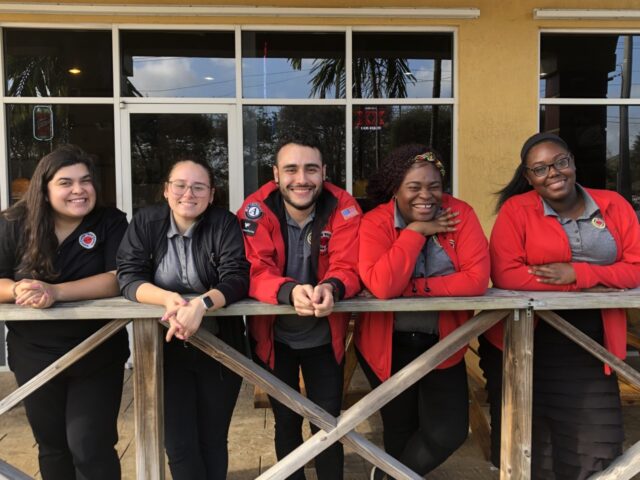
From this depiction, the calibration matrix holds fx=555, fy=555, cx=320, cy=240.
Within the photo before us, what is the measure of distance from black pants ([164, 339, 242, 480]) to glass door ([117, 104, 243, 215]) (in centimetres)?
288

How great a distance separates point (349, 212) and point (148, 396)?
1081 millimetres

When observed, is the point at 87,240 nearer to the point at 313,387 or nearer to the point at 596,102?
the point at 313,387

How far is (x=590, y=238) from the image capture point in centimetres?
226

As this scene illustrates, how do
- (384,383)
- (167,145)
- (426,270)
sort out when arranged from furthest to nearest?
(167,145)
(426,270)
(384,383)

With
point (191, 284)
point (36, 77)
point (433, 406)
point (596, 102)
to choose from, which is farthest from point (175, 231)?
point (596, 102)

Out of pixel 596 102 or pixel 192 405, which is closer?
pixel 192 405

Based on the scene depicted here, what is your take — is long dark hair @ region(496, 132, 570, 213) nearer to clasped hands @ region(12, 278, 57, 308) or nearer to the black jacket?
the black jacket

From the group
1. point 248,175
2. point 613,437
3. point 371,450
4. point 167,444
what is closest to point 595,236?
point 613,437

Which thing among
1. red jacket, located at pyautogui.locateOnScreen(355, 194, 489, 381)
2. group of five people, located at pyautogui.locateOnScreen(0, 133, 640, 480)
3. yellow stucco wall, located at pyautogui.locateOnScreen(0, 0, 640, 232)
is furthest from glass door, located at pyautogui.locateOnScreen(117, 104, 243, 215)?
red jacket, located at pyautogui.locateOnScreen(355, 194, 489, 381)

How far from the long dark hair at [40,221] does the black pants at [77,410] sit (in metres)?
0.34

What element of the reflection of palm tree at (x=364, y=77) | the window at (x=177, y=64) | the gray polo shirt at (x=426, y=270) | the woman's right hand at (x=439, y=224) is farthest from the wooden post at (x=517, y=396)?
the window at (x=177, y=64)

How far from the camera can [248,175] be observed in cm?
513

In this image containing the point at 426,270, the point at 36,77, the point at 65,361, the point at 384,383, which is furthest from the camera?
the point at 36,77

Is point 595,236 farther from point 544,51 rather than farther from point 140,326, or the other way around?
point 544,51
